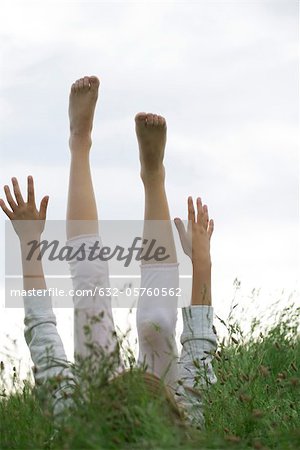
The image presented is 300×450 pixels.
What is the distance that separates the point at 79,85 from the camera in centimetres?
475

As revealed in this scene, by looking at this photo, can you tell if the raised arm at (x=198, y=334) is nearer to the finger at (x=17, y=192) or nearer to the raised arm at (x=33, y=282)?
the raised arm at (x=33, y=282)

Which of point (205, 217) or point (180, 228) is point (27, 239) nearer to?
point (180, 228)

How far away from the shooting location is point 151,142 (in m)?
4.52

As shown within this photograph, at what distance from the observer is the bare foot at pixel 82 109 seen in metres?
4.45

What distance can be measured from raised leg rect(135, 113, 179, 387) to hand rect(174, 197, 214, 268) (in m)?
0.34

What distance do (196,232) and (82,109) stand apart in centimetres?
92

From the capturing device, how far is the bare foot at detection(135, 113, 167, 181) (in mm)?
4488

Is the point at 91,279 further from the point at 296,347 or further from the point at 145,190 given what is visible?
the point at 296,347

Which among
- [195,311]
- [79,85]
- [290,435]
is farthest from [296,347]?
[290,435]

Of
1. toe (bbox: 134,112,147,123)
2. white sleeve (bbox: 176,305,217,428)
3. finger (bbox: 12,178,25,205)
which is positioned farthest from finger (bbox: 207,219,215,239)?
finger (bbox: 12,178,25,205)

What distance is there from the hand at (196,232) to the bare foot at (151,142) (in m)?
0.35

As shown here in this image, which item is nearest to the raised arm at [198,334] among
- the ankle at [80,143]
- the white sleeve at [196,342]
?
the white sleeve at [196,342]

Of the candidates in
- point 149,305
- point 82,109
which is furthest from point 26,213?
point 149,305

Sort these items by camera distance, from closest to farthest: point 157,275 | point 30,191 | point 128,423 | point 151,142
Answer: point 128,423 → point 157,275 → point 30,191 → point 151,142
